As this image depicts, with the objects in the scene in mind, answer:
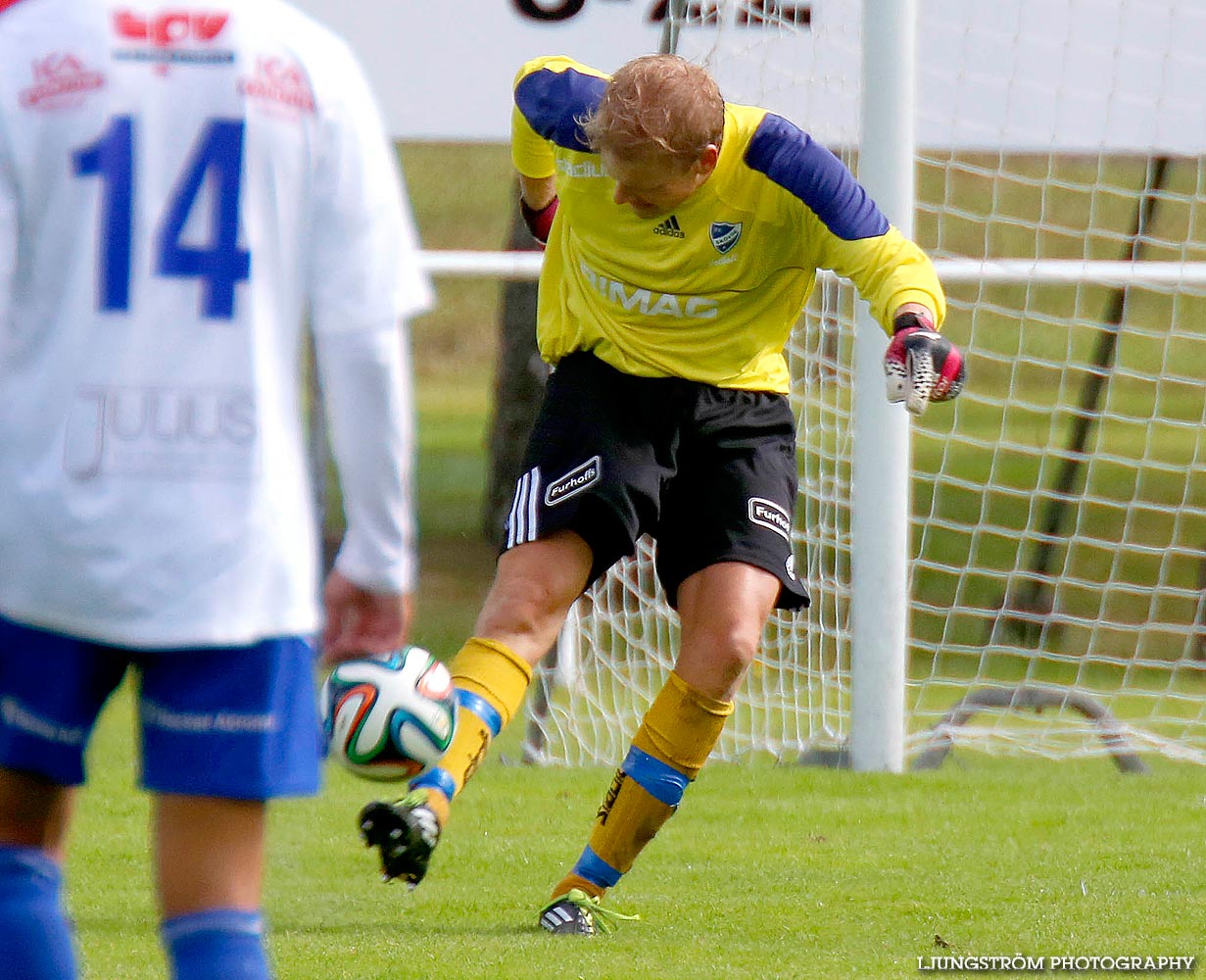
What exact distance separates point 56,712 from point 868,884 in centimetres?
253

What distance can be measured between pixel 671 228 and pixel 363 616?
188 centimetres

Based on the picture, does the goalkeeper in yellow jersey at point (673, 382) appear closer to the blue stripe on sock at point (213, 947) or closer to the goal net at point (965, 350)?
A: the blue stripe on sock at point (213, 947)

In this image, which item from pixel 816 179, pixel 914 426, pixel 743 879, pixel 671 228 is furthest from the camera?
pixel 914 426

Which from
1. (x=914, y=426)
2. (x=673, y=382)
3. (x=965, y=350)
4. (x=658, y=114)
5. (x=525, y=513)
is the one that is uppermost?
(x=658, y=114)

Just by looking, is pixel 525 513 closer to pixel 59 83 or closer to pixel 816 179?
pixel 816 179

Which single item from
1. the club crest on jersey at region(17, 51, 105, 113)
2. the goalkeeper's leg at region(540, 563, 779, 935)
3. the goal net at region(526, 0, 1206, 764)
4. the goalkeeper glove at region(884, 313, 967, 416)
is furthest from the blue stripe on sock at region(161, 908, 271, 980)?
the goal net at region(526, 0, 1206, 764)

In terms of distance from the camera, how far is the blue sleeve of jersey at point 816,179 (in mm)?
3719

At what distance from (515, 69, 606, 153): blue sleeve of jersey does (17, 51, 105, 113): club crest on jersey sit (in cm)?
195

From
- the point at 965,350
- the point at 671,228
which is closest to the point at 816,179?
the point at 671,228

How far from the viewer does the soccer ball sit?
2844mm

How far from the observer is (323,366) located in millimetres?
2119

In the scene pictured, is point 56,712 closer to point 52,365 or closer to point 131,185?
point 52,365

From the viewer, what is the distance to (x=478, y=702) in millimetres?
3545

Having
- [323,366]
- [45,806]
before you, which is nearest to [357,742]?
[45,806]
